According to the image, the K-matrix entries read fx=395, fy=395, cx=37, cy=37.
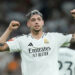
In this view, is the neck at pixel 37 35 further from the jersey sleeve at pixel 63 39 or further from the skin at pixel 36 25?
the jersey sleeve at pixel 63 39

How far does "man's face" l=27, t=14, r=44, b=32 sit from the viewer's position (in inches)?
248

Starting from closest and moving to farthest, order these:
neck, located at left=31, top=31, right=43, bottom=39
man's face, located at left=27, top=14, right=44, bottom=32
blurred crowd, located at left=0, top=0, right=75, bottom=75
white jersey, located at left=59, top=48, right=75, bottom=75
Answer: man's face, located at left=27, top=14, right=44, bottom=32, neck, located at left=31, top=31, right=43, bottom=39, white jersey, located at left=59, top=48, right=75, bottom=75, blurred crowd, located at left=0, top=0, right=75, bottom=75

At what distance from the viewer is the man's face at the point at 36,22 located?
6.31 m

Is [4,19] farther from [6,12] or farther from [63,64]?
[63,64]

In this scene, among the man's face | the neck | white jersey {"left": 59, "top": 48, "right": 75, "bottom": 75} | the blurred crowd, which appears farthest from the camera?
the blurred crowd

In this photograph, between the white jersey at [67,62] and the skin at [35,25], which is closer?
the skin at [35,25]

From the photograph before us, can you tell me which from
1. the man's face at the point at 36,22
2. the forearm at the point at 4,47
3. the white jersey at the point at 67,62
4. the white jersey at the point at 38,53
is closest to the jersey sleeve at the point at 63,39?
the white jersey at the point at 38,53

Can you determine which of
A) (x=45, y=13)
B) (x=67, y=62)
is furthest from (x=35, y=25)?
(x=45, y=13)

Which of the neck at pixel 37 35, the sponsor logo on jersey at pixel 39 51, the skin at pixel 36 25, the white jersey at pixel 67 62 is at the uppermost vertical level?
the skin at pixel 36 25

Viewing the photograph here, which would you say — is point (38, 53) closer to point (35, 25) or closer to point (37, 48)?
point (37, 48)

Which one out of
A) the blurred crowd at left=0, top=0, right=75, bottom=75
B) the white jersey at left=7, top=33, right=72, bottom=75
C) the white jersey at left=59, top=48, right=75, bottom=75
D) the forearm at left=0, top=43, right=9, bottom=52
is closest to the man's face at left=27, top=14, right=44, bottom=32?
the white jersey at left=7, top=33, right=72, bottom=75

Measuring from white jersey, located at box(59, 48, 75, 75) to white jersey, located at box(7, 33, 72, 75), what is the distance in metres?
1.03

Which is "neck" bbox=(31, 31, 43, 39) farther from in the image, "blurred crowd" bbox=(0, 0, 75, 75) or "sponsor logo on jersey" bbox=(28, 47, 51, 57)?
"blurred crowd" bbox=(0, 0, 75, 75)

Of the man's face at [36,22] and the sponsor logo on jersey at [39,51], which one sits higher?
the man's face at [36,22]
